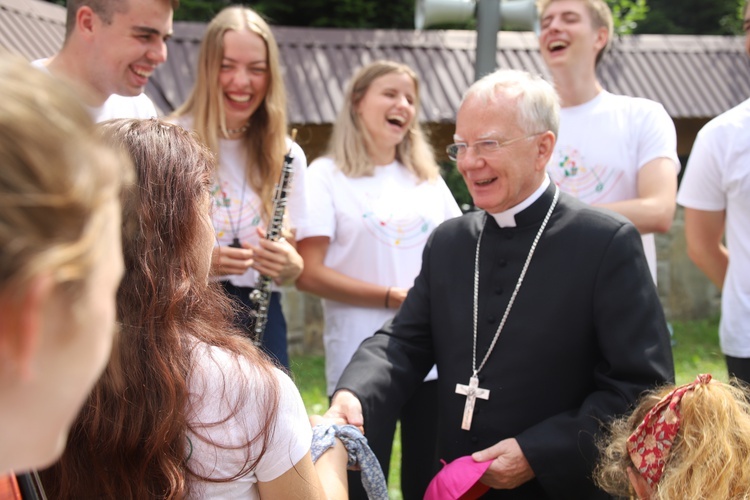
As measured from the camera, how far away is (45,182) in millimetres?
812

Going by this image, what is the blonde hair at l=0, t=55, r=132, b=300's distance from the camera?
0.80m

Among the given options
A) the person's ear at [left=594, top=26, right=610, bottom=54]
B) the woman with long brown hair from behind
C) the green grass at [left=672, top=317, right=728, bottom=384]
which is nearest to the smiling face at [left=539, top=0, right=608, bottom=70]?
the person's ear at [left=594, top=26, right=610, bottom=54]

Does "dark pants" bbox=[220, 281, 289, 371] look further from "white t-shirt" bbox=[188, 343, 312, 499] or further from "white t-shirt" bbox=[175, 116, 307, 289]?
"white t-shirt" bbox=[188, 343, 312, 499]

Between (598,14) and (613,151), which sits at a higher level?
A: (598,14)

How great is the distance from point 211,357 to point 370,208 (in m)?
2.30

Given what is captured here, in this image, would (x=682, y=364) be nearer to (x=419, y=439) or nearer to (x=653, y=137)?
(x=653, y=137)

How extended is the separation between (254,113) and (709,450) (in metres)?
2.80

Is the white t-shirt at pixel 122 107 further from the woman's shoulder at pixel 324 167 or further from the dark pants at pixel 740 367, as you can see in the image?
the dark pants at pixel 740 367

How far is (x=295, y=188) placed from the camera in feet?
13.4

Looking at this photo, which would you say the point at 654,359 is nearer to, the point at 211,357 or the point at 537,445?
the point at 537,445

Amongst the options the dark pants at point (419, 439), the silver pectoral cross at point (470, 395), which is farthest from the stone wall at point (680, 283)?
the silver pectoral cross at point (470, 395)

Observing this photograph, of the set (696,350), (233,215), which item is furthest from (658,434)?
(696,350)

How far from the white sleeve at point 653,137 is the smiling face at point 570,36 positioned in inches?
16.8

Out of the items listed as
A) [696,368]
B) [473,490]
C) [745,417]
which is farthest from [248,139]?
[696,368]
